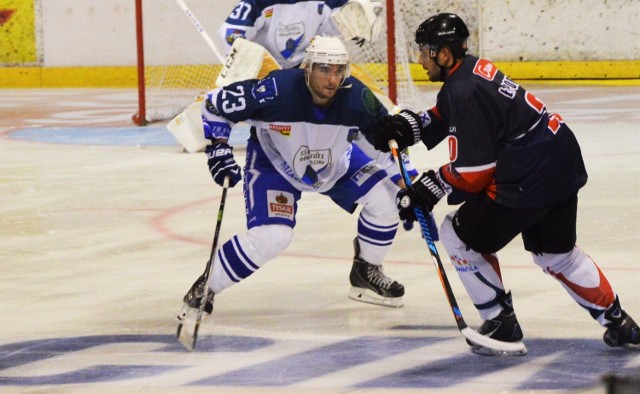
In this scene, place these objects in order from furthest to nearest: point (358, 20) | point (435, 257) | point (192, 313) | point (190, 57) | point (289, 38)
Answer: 1. point (190, 57)
2. point (358, 20)
3. point (289, 38)
4. point (192, 313)
5. point (435, 257)

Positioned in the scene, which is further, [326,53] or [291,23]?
[291,23]

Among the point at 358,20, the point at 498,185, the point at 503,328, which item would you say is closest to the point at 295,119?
the point at 498,185

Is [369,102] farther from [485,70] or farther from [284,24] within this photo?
[284,24]

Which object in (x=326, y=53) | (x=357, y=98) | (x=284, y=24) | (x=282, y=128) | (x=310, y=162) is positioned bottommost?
Answer: (x=284, y=24)

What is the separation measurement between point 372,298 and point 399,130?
2.45 feet

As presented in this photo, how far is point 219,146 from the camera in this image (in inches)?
153

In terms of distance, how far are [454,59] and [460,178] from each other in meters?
0.31

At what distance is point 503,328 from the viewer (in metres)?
3.53

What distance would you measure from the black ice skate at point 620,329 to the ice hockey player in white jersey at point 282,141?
89 centimetres

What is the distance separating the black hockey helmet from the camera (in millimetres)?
3441

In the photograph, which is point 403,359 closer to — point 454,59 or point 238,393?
point 238,393

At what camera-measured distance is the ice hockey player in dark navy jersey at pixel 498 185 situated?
11.0ft

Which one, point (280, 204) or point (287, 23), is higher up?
point (280, 204)

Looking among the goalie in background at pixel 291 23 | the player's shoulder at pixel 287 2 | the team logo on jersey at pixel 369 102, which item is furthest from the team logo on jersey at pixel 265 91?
the player's shoulder at pixel 287 2
